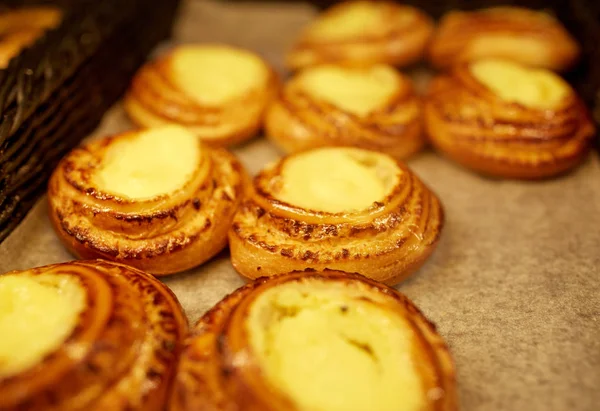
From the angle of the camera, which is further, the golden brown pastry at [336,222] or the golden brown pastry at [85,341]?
the golden brown pastry at [336,222]

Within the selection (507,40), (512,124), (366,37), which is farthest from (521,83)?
(366,37)

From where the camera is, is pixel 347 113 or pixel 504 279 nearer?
pixel 504 279

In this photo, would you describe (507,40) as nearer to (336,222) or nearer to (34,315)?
(336,222)

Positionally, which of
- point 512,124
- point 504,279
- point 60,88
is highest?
point 60,88

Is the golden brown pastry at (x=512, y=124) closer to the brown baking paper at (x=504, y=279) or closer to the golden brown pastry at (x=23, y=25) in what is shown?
the brown baking paper at (x=504, y=279)

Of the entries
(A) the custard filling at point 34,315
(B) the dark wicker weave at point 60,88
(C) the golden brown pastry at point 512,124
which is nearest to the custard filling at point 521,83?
(C) the golden brown pastry at point 512,124

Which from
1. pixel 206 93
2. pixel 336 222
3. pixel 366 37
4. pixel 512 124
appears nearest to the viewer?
pixel 336 222

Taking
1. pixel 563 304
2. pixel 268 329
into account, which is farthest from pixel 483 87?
pixel 268 329
